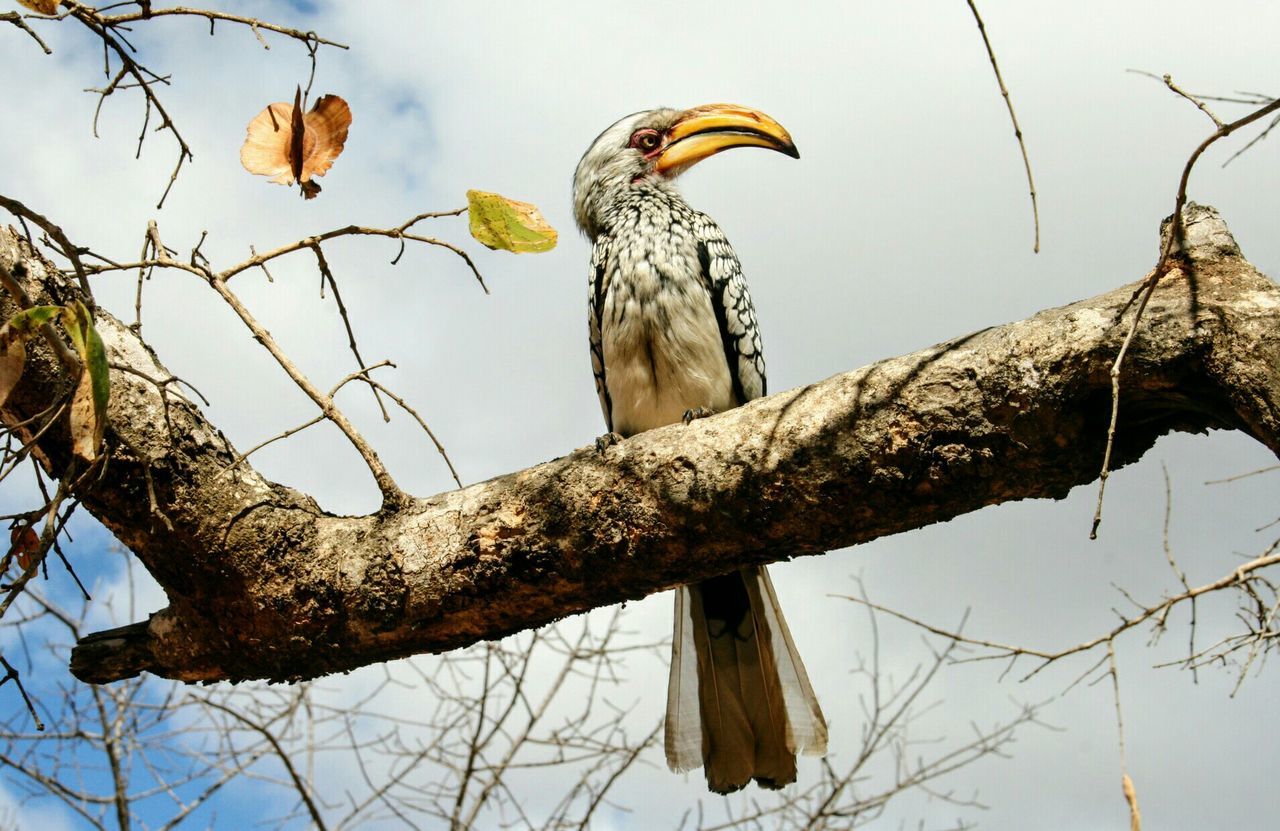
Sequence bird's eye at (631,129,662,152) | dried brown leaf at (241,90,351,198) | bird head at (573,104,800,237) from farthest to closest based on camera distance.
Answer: bird's eye at (631,129,662,152) → bird head at (573,104,800,237) → dried brown leaf at (241,90,351,198)

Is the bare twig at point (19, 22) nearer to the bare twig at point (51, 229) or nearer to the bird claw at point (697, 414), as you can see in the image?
the bare twig at point (51, 229)

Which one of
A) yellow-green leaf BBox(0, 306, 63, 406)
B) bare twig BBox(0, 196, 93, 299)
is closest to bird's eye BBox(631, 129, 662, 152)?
bare twig BBox(0, 196, 93, 299)

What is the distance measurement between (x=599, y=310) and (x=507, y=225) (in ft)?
6.05

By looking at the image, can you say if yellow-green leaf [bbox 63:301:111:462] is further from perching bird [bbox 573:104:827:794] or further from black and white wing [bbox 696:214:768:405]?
black and white wing [bbox 696:214:768:405]

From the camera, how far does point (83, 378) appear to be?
1.87m

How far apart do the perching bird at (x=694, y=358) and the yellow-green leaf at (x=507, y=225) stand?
57.1 inches

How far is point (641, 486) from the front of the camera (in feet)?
7.49

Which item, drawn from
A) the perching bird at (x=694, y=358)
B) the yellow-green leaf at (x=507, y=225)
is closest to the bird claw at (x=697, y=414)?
the perching bird at (x=694, y=358)

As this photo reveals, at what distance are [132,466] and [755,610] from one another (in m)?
1.85

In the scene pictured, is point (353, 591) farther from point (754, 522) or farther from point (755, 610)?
point (755, 610)

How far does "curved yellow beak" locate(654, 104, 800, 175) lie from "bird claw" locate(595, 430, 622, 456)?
79.1 inches

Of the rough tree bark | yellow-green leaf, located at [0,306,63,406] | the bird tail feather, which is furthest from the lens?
the bird tail feather

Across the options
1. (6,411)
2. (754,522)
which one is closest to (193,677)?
Answer: (6,411)

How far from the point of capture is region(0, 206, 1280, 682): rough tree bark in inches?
74.9
